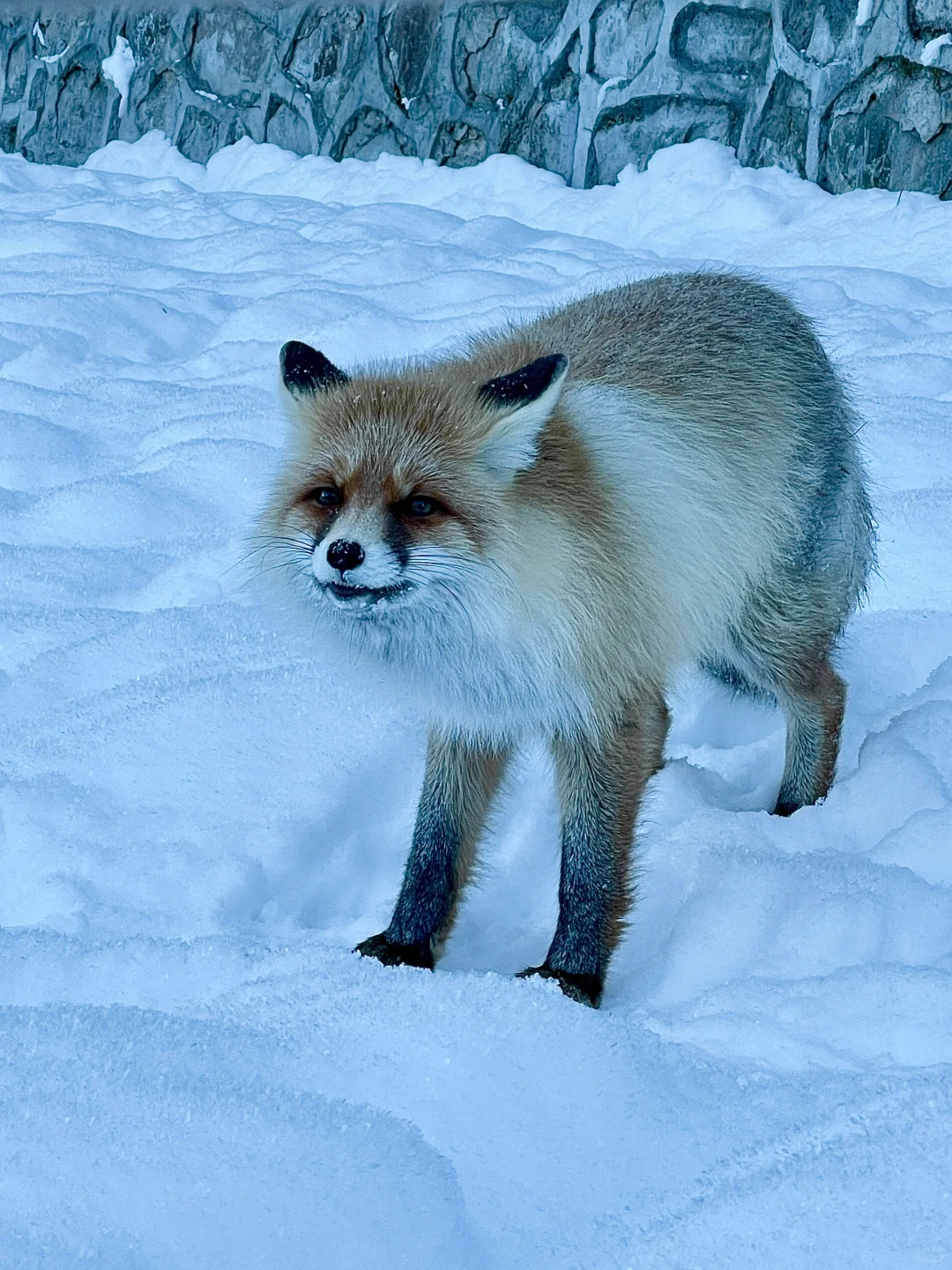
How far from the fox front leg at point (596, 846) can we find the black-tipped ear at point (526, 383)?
629mm

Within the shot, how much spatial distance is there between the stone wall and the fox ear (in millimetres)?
4618

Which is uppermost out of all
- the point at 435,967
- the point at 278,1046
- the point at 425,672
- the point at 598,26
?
the point at 598,26

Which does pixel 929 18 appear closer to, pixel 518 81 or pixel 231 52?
pixel 518 81

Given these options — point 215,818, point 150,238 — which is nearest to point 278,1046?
point 215,818

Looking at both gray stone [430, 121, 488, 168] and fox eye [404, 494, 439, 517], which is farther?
gray stone [430, 121, 488, 168]

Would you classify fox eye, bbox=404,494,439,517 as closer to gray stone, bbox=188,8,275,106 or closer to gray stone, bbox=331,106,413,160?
gray stone, bbox=331,106,413,160

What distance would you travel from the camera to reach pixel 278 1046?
201cm

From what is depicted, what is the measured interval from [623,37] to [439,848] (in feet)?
18.5

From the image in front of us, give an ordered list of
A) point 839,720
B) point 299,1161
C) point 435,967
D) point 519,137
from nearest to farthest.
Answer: point 299,1161
point 435,967
point 839,720
point 519,137

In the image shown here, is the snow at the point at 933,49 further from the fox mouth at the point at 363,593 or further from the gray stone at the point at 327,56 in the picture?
the fox mouth at the point at 363,593

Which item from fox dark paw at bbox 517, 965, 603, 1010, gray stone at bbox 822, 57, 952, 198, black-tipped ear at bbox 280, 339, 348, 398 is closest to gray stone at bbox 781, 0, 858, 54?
gray stone at bbox 822, 57, 952, 198

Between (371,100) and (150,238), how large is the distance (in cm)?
207

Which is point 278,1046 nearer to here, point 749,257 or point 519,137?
point 749,257

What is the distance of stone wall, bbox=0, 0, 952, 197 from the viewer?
612cm
